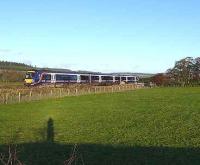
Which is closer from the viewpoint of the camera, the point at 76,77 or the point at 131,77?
the point at 76,77

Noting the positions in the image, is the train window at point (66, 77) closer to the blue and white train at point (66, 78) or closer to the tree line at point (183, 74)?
the blue and white train at point (66, 78)

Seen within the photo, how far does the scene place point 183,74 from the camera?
137500 millimetres

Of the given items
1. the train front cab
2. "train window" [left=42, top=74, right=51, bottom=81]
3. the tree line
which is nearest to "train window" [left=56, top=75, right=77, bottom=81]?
"train window" [left=42, top=74, right=51, bottom=81]

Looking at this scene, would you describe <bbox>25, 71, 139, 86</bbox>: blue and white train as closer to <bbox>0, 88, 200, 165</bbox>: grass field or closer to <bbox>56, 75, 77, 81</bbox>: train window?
<bbox>56, 75, 77, 81</bbox>: train window

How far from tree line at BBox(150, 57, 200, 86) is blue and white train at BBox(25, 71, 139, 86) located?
24.2m

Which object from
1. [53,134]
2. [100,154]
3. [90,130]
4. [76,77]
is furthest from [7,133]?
[76,77]

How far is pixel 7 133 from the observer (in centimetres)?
1916

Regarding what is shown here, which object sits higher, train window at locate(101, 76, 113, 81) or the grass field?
train window at locate(101, 76, 113, 81)

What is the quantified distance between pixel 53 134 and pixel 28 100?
1025 inches

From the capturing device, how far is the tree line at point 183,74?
134 metres

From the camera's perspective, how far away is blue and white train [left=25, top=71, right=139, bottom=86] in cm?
7369

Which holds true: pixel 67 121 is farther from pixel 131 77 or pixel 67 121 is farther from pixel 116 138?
pixel 131 77

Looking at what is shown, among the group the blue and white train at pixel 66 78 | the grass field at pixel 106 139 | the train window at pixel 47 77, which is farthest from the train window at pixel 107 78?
the grass field at pixel 106 139

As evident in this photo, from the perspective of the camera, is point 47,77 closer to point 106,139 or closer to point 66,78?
point 66,78
